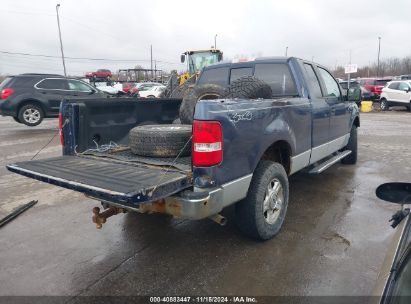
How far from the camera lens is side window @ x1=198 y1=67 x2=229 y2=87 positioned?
511 centimetres

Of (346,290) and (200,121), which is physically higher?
(200,121)

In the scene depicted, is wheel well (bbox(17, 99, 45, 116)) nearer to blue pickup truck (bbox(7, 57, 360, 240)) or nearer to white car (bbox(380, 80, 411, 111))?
blue pickup truck (bbox(7, 57, 360, 240))

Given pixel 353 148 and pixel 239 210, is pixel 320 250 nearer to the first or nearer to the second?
pixel 239 210

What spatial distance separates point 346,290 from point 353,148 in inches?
181

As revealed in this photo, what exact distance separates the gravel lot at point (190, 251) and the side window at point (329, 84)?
5.05ft

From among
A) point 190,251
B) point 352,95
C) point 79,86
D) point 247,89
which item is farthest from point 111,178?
point 79,86

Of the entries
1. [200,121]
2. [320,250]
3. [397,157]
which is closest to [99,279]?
[200,121]

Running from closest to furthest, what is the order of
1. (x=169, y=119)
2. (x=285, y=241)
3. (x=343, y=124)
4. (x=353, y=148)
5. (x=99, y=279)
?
(x=99, y=279)
(x=285, y=241)
(x=169, y=119)
(x=343, y=124)
(x=353, y=148)

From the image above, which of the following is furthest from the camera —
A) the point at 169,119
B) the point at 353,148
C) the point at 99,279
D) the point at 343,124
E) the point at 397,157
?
the point at 397,157

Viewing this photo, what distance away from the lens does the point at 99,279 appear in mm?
2975

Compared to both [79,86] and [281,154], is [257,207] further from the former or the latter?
[79,86]

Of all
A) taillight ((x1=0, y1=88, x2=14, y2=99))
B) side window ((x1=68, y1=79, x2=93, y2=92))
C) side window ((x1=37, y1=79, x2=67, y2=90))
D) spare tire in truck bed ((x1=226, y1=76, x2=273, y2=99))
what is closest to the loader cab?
side window ((x1=68, y1=79, x2=93, y2=92))

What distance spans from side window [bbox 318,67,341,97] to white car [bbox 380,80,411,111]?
15.9 meters

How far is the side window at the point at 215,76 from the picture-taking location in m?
5.11
